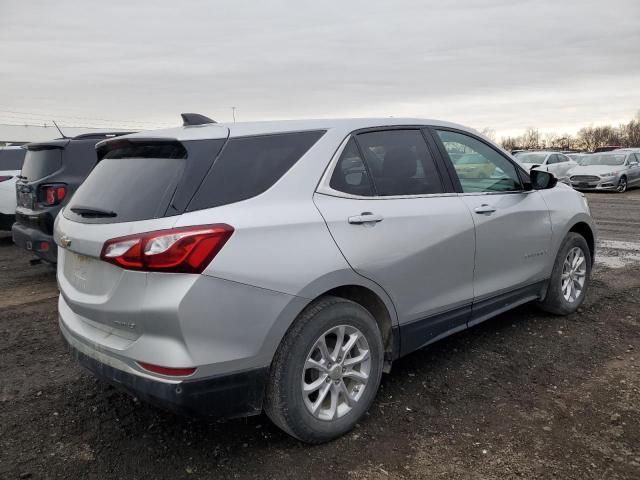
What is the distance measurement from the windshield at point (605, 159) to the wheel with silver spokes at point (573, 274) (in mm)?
18090

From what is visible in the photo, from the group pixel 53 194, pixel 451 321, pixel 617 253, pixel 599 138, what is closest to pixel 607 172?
pixel 617 253

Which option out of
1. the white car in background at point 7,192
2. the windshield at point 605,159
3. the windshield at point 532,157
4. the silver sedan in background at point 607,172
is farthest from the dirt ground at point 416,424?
the windshield at point 532,157

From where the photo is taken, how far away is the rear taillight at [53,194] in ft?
→ 19.6

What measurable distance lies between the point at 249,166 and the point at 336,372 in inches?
46.3

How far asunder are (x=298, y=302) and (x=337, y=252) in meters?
0.35

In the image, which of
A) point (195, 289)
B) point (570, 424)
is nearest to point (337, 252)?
point (195, 289)

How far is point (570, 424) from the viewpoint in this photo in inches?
118

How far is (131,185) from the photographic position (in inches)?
107

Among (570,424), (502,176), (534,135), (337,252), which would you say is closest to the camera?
(337,252)

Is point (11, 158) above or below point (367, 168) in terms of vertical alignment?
below

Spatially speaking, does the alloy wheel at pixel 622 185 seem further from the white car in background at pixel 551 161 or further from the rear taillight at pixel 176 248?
the rear taillight at pixel 176 248

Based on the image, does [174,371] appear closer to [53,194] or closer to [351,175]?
[351,175]

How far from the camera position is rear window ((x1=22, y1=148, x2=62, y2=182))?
6.21 meters

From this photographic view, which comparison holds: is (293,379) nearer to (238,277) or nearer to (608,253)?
(238,277)
